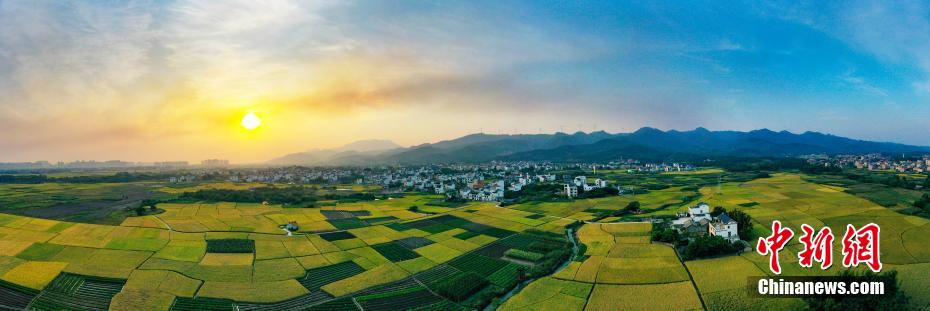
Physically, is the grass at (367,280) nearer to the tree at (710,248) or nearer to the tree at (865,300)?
the tree at (710,248)

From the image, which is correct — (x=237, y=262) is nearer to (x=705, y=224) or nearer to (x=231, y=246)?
(x=231, y=246)

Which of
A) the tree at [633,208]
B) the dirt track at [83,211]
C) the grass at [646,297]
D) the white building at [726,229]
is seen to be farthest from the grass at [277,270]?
the tree at [633,208]

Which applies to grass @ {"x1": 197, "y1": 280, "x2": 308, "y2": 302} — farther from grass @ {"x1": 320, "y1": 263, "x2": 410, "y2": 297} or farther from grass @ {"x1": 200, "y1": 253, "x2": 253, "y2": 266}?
grass @ {"x1": 200, "y1": 253, "x2": 253, "y2": 266}

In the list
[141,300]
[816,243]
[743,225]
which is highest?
[816,243]

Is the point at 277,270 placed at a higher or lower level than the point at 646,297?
lower

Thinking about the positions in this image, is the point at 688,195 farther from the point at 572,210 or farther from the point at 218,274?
the point at 218,274

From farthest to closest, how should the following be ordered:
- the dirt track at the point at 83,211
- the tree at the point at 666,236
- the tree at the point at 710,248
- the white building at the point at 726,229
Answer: the dirt track at the point at 83,211 < the tree at the point at 666,236 < the white building at the point at 726,229 < the tree at the point at 710,248

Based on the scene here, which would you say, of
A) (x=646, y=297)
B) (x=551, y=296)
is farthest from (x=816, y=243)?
(x=551, y=296)
